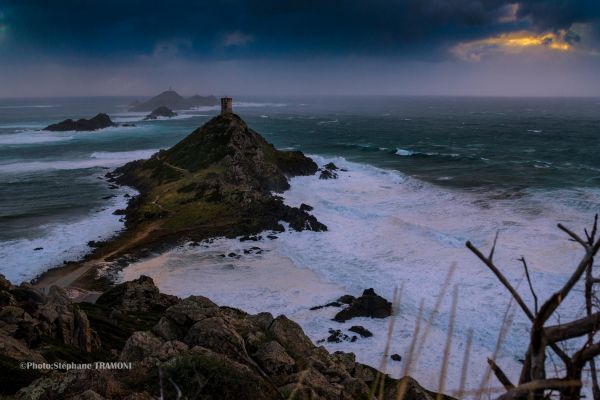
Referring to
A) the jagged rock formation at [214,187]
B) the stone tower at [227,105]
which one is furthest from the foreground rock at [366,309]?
the stone tower at [227,105]

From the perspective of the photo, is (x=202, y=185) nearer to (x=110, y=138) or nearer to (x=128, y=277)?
(x=128, y=277)

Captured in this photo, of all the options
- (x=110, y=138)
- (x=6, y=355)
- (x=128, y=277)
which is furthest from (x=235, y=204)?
(x=110, y=138)

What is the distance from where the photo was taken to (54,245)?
116ft

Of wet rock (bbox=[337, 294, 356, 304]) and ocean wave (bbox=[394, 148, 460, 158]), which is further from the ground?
ocean wave (bbox=[394, 148, 460, 158])

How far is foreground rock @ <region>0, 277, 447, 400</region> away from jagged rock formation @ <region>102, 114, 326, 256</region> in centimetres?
2027

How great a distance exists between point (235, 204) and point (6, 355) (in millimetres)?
34235

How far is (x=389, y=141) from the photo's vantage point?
99312mm

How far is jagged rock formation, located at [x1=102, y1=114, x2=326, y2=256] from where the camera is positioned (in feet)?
129

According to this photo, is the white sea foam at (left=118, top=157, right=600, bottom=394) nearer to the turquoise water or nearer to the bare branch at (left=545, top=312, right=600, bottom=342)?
the turquoise water

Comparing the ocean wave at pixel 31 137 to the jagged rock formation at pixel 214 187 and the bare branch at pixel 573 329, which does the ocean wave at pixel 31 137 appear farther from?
the bare branch at pixel 573 329

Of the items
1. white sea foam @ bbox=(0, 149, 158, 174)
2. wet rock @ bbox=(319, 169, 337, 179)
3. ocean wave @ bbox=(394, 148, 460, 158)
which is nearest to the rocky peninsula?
wet rock @ bbox=(319, 169, 337, 179)

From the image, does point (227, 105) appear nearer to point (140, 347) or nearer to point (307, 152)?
point (307, 152)

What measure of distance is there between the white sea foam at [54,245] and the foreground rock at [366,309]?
2128cm

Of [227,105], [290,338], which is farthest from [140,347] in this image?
[227,105]
